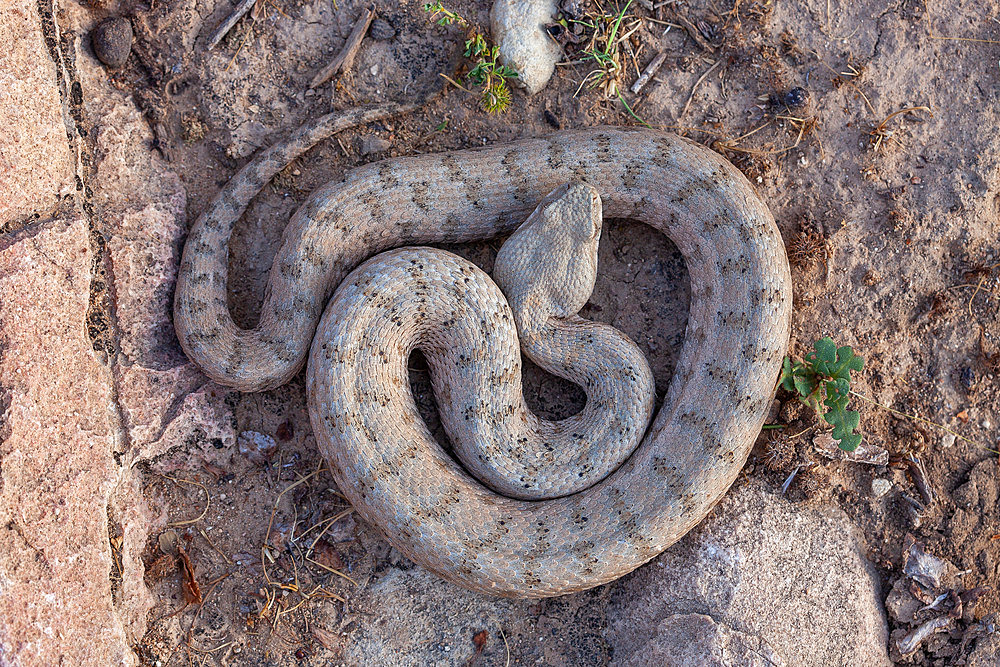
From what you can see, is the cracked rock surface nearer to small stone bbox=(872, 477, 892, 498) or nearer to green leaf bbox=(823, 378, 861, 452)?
small stone bbox=(872, 477, 892, 498)

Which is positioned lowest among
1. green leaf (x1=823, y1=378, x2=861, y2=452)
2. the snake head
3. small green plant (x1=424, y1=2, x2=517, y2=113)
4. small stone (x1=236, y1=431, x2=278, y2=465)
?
green leaf (x1=823, y1=378, x2=861, y2=452)

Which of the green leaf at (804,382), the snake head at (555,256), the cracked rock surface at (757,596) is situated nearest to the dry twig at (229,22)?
the snake head at (555,256)

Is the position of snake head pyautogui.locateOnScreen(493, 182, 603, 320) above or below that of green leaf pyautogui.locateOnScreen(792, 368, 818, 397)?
above

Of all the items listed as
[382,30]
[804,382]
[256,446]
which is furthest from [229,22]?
[804,382]

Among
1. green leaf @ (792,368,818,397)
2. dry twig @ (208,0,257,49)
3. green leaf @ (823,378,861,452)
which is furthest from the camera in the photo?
dry twig @ (208,0,257,49)

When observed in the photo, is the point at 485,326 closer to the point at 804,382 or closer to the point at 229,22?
the point at 804,382

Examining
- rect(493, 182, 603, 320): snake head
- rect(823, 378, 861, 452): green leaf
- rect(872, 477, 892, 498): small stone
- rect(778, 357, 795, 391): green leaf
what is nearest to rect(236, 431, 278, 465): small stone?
rect(493, 182, 603, 320): snake head

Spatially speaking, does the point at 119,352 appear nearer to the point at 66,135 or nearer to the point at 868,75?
the point at 66,135

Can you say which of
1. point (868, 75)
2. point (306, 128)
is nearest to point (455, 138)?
point (306, 128)
